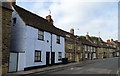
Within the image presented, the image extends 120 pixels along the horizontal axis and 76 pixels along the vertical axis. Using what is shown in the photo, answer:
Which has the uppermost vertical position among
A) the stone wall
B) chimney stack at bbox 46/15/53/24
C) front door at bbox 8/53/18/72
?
chimney stack at bbox 46/15/53/24

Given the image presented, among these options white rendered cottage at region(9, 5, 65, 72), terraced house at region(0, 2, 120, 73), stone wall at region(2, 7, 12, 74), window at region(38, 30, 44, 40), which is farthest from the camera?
window at region(38, 30, 44, 40)

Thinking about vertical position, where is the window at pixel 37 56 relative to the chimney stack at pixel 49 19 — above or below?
below

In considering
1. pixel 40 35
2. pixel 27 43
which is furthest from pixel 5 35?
pixel 40 35

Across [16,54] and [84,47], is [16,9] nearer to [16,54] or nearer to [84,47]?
[16,54]

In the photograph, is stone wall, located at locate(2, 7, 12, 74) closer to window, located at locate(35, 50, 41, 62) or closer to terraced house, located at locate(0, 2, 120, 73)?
terraced house, located at locate(0, 2, 120, 73)

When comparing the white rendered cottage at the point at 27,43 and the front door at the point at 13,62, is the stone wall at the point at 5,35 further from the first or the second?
the white rendered cottage at the point at 27,43

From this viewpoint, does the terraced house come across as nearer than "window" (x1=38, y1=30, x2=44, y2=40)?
Yes

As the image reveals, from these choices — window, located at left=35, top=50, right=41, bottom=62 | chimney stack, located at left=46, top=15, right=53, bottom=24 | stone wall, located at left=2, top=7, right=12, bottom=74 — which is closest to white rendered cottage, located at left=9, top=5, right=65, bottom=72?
window, located at left=35, top=50, right=41, bottom=62

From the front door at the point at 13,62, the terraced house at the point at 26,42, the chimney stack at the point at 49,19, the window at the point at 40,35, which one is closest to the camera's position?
the terraced house at the point at 26,42

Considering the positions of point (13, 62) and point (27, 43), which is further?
point (27, 43)

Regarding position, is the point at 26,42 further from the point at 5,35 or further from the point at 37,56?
the point at 5,35

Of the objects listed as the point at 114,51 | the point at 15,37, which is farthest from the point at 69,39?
the point at 114,51

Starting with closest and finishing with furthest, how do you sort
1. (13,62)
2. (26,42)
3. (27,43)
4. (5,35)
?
(5,35) → (13,62) → (26,42) → (27,43)

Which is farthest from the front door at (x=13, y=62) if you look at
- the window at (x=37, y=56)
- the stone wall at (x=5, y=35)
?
the window at (x=37, y=56)
